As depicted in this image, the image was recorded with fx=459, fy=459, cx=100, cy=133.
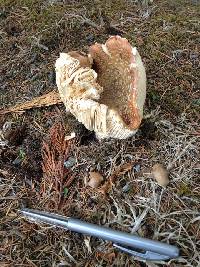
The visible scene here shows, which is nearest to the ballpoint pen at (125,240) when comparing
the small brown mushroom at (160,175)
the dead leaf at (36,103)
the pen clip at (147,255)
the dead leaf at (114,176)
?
the pen clip at (147,255)

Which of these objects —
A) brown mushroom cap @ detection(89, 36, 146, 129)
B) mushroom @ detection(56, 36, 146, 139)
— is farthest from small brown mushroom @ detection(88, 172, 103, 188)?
brown mushroom cap @ detection(89, 36, 146, 129)

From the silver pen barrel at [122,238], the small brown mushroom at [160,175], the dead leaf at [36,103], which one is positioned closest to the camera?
the silver pen barrel at [122,238]

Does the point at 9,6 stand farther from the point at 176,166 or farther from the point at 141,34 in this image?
the point at 176,166

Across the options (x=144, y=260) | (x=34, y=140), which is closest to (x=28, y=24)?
(x=34, y=140)

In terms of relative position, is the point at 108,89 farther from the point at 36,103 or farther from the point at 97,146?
the point at 36,103

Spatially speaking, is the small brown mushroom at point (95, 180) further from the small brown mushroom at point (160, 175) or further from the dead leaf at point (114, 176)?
the small brown mushroom at point (160, 175)

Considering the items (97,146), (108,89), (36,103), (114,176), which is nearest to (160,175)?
(114,176)

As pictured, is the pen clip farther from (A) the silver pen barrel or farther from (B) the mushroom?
(B) the mushroom
